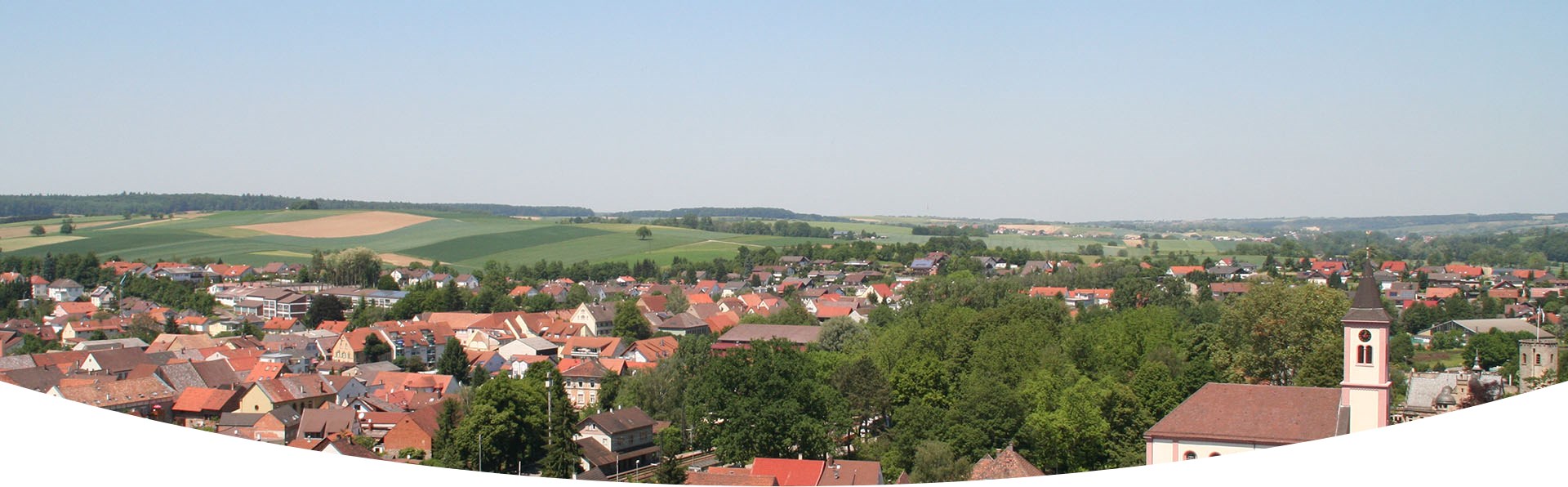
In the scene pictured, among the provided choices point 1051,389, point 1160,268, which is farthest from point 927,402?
point 1160,268

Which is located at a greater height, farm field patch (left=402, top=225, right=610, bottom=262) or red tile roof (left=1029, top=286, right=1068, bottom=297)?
farm field patch (left=402, top=225, right=610, bottom=262)

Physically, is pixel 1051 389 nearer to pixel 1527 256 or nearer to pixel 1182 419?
pixel 1182 419

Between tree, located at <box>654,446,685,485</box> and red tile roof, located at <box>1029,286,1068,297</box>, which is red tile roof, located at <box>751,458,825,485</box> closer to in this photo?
tree, located at <box>654,446,685,485</box>

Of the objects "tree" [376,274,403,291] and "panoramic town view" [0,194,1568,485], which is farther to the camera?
"tree" [376,274,403,291]

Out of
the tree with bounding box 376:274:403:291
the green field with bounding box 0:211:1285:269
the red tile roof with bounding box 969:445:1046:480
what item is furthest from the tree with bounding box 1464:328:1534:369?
the tree with bounding box 376:274:403:291

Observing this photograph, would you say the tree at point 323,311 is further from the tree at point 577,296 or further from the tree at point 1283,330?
the tree at point 1283,330

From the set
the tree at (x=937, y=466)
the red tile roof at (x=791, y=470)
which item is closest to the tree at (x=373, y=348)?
the red tile roof at (x=791, y=470)

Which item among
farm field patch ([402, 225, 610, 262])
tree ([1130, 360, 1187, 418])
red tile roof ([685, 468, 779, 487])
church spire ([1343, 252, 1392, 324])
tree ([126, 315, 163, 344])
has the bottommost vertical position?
red tile roof ([685, 468, 779, 487])
